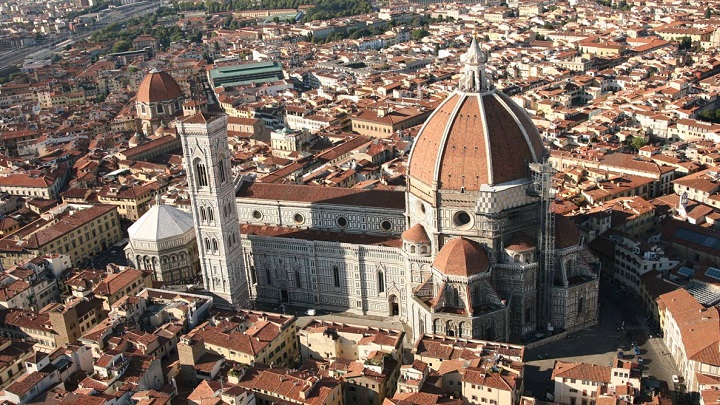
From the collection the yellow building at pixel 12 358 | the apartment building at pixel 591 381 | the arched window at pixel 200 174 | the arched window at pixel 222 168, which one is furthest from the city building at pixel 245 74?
the apartment building at pixel 591 381

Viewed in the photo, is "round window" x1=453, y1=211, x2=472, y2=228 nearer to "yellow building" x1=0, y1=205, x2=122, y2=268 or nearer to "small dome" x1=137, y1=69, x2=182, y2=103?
"yellow building" x1=0, y1=205, x2=122, y2=268

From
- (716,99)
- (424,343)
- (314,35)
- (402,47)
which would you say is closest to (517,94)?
(716,99)

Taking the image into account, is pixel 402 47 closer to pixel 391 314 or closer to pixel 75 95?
pixel 75 95

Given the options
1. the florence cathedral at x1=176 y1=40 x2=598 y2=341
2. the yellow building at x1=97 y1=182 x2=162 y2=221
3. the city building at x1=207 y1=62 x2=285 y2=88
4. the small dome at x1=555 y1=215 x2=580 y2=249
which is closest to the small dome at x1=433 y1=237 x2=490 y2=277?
the florence cathedral at x1=176 y1=40 x2=598 y2=341

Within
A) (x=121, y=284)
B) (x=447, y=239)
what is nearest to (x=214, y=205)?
(x=121, y=284)

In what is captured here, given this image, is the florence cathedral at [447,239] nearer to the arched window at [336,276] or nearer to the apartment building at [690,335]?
the arched window at [336,276]

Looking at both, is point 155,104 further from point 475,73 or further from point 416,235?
point 475,73
